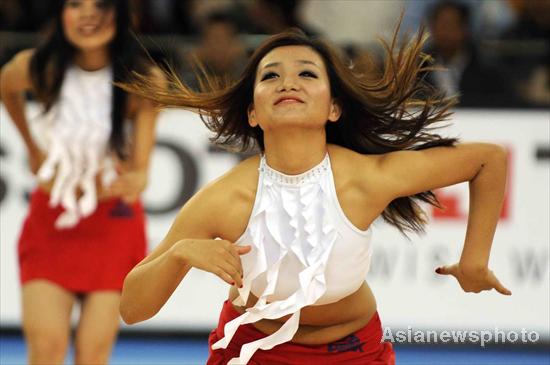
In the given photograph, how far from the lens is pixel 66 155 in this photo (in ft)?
17.9

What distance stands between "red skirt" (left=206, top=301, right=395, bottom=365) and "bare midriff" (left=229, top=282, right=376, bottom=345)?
0.08 feet

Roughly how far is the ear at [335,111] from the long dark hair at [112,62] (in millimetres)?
1561

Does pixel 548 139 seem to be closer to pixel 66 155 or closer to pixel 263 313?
pixel 66 155

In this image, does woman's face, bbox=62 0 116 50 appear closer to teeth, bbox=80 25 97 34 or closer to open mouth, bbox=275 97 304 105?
teeth, bbox=80 25 97 34

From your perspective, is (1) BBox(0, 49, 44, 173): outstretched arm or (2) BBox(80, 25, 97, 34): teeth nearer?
(2) BBox(80, 25, 97, 34): teeth

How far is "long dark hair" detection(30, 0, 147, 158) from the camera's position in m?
5.49

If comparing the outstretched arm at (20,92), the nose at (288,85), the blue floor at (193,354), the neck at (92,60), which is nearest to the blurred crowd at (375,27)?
the blue floor at (193,354)

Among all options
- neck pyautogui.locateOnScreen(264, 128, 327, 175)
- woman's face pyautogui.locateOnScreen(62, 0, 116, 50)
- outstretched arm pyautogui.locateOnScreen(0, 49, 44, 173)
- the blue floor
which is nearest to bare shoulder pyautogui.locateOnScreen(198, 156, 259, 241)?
neck pyautogui.locateOnScreen(264, 128, 327, 175)

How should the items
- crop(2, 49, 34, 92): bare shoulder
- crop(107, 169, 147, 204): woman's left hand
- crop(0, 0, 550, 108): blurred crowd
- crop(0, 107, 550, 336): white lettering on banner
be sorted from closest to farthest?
crop(107, 169, 147, 204): woman's left hand → crop(2, 49, 34, 92): bare shoulder → crop(0, 107, 550, 336): white lettering on banner → crop(0, 0, 550, 108): blurred crowd

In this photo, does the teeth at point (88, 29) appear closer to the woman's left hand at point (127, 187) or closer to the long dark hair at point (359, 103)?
the woman's left hand at point (127, 187)

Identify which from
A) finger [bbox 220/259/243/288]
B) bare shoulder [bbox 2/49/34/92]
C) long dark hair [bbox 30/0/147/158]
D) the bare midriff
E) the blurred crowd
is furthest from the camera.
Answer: the blurred crowd

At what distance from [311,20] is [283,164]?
5088 mm

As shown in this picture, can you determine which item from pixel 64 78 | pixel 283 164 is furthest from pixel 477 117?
pixel 283 164

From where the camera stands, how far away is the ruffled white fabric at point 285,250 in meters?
3.85
